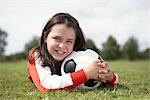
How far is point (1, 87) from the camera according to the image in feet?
18.2

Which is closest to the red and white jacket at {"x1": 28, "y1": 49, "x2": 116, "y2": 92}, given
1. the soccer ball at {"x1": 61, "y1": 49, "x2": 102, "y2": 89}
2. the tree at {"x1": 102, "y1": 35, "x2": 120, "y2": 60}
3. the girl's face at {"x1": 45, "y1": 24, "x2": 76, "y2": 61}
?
the soccer ball at {"x1": 61, "y1": 49, "x2": 102, "y2": 89}

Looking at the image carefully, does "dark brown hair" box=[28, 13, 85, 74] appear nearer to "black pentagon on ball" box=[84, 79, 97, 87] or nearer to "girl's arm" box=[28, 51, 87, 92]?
"girl's arm" box=[28, 51, 87, 92]

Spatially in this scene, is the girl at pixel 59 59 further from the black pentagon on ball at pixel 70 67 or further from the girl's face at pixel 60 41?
the black pentagon on ball at pixel 70 67

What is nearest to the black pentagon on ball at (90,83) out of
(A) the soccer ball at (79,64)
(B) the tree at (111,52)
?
(A) the soccer ball at (79,64)

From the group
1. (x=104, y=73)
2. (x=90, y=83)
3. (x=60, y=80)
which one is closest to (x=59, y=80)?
(x=60, y=80)

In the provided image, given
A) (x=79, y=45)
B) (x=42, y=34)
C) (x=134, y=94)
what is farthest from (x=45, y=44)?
(x=134, y=94)

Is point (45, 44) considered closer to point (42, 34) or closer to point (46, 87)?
point (42, 34)

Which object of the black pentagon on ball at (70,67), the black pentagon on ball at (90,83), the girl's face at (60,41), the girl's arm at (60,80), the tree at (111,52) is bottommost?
the tree at (111,52)

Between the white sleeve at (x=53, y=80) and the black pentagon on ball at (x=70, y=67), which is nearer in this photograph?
the white sleeve at (x=53, y=80)

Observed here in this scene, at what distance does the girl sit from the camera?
4820 mm

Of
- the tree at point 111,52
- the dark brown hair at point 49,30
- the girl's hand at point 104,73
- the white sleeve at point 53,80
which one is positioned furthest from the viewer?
the tree at point 111,52

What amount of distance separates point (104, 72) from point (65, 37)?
2.35 feet

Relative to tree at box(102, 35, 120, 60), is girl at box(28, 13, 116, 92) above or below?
above

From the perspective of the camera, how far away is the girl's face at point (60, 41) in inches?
201
